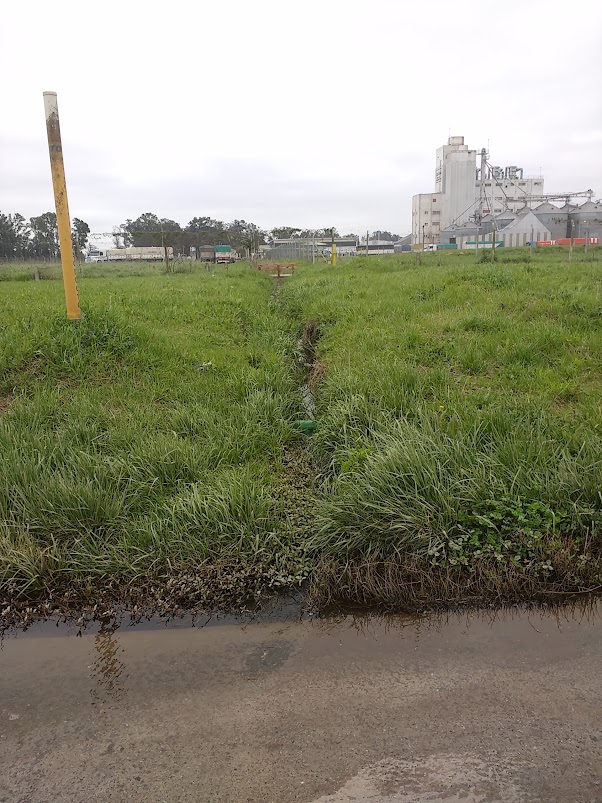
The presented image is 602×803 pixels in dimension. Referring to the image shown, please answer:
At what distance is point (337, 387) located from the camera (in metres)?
5.46

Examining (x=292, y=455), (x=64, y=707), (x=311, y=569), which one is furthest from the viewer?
(x=292, y=455)

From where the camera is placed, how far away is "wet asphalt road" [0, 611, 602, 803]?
1900mm

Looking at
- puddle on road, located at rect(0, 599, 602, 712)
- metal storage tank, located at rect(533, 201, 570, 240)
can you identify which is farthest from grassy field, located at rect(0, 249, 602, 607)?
metal storage tank, located at rect(533, 201, 570, 240)

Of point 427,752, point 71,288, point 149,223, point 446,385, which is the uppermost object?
point 149,223

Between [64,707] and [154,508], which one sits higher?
[154,508]

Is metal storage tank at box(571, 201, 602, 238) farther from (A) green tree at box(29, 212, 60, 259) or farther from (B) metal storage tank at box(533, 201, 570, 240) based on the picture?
(A) green tree at box(29, 212, 60, 259)

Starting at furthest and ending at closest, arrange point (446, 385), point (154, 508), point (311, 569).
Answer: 1. point (446, 385)
2. point (154, 508)
3. point (311, 569)

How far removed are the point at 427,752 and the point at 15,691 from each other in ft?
5.50

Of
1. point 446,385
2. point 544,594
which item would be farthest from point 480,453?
point 446,385

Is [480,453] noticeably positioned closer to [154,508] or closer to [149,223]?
[154,508]

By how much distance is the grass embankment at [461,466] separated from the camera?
9.75 feet

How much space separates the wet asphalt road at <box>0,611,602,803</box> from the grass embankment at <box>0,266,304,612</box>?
14.7 inches

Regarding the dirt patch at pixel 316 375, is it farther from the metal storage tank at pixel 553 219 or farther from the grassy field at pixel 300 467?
the metal storage tank at pixel 553 219

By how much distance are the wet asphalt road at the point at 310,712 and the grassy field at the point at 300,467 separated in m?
0.32
